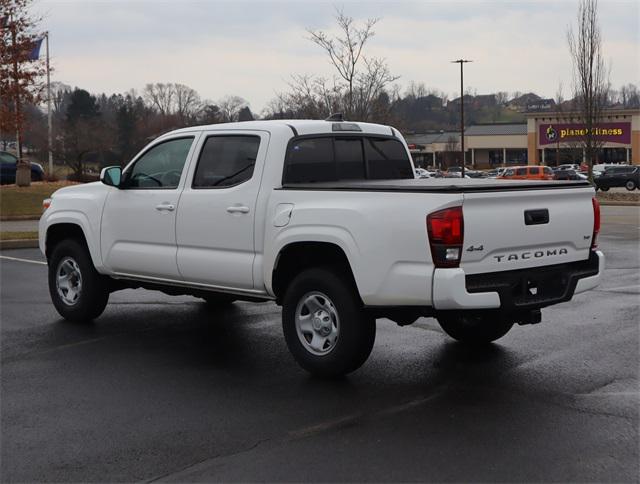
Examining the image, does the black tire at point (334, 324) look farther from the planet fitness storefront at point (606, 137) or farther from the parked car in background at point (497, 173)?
the planet fitness storefront at point (606, 137)

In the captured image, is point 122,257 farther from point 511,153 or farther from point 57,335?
point 511,153

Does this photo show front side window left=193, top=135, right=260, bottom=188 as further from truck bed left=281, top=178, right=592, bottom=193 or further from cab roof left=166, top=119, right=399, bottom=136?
truck bed left=281, top=178, right=592, bottom=193

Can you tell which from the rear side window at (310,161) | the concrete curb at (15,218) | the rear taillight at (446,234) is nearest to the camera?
the rear taillight at (446,234)

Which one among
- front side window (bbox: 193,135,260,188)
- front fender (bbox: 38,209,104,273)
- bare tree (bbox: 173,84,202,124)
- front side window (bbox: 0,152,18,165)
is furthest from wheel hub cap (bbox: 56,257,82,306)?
bare tree (bbox: 173,84,202,124)

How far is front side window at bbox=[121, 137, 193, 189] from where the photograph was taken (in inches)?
302

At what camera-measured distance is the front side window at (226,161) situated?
7.04m

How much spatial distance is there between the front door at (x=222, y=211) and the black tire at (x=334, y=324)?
20.8 inches

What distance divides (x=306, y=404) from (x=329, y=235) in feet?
4.06

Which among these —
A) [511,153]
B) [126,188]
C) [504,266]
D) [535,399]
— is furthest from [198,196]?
[511,153]

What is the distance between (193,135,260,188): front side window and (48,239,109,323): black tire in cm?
185

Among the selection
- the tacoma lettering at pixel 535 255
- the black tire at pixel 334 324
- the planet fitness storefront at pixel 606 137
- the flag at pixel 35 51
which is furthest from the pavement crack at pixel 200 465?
the planet fitness storefront at pixel 606 137

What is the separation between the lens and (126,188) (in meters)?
8.03

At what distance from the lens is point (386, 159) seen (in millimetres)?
7781

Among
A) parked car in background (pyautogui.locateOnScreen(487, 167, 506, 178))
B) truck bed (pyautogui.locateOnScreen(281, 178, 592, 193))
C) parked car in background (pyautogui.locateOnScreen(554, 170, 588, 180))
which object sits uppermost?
parked car in background (pyautogui.locateOnScreen(487, 167, 506, 178))
